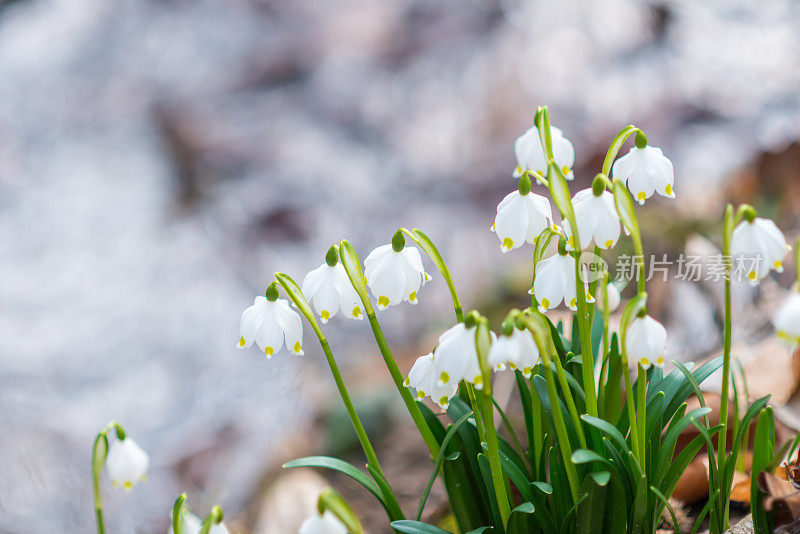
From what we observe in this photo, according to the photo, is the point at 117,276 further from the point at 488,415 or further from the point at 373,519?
the point at 488,415

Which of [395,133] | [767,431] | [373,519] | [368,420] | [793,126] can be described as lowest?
[373,519]

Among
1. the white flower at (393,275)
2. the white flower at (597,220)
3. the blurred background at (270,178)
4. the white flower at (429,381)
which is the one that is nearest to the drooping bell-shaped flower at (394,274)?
the white flower at (393,275)

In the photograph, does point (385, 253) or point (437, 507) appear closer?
point (385, 253)

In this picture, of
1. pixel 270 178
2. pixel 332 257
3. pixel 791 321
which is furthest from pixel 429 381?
pixel 270 178

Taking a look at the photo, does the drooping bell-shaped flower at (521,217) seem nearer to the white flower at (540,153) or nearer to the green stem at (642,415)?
the white flower at (540,153)

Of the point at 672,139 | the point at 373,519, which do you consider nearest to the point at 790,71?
the point at 672,139

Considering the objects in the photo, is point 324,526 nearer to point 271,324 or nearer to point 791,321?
point 271,324

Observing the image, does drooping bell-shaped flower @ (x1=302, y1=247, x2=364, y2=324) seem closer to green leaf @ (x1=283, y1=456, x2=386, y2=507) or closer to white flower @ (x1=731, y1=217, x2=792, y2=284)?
green leaf @ (x1=283, y1=456, x2=386, y2=507)
